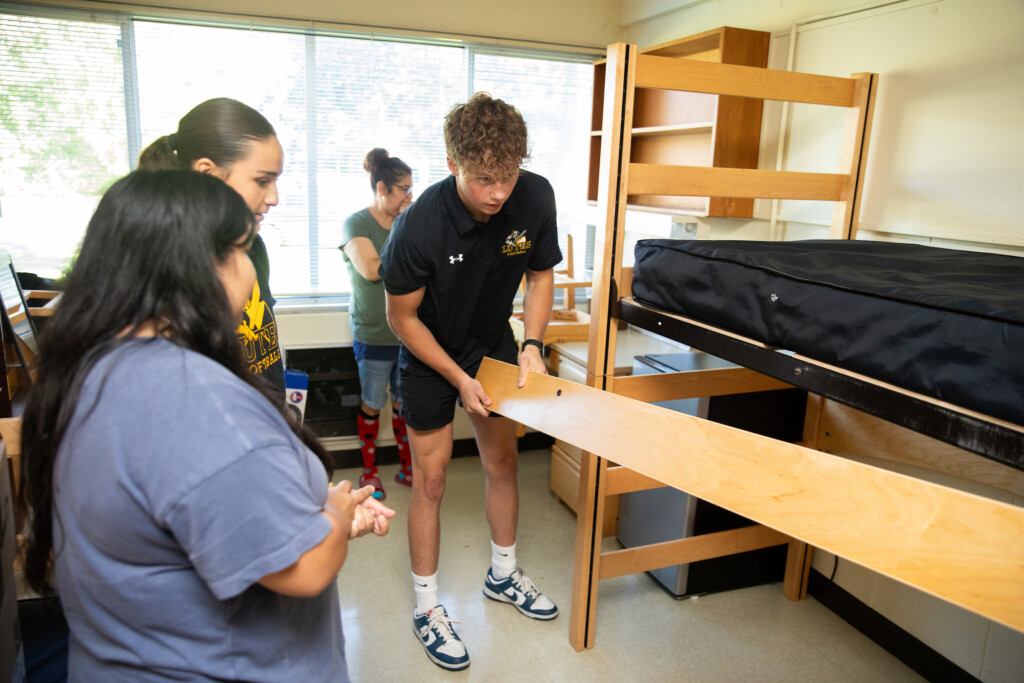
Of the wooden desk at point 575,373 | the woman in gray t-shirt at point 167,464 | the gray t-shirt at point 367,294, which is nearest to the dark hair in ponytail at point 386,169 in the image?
the gray t-shirt at point 367,294

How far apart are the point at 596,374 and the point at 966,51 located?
1396mm

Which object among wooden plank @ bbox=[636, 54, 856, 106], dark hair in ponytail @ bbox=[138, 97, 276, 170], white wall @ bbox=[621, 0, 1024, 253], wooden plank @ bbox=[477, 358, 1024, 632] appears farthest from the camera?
white wall @ bbox=[621, 0, 1024, 253]

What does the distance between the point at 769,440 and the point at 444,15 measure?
2.96 metres

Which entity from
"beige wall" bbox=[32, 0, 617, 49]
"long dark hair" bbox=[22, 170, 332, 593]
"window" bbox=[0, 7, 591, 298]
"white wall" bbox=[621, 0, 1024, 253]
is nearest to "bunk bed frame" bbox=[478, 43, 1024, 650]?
"white wall" bbox=[621, 0, 1024, 253]

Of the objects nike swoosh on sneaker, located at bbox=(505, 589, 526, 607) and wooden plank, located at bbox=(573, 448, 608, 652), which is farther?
nike swoosh on sneaker, located at bbox=(505, 589, 526, 607)

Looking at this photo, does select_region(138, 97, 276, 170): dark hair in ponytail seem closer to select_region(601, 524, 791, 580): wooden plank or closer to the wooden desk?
select_region(601, 524, 791, 580): wooden plank

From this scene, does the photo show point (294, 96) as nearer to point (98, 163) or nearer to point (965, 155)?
point (98, 163)

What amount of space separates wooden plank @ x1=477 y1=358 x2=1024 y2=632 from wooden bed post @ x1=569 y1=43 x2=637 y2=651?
52 centimetres

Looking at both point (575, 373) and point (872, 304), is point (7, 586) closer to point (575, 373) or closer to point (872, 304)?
point (872, 304)

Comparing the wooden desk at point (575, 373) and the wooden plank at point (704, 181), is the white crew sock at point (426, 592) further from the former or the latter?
the wooden plank at point (704, 181)

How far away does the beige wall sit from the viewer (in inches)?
120

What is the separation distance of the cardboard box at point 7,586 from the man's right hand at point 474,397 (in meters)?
1.02

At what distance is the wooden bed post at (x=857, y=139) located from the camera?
1.96m

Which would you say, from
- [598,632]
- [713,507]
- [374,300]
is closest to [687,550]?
[713,507]
